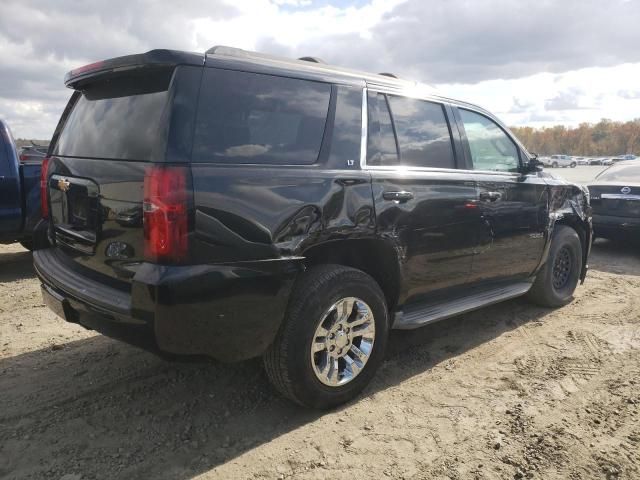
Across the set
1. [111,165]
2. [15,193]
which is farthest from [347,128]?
[15,193]

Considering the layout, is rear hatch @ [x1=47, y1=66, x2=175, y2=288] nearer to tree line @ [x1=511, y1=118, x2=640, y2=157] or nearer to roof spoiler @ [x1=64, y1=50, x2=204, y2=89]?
roof spoiler @ [x1=64, y1=50, x2=204, y2=89]

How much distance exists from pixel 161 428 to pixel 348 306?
1.25 meters

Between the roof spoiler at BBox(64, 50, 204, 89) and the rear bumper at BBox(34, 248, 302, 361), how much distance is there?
38.8 inches

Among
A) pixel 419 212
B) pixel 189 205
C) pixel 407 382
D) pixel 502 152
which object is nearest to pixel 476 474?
pixel 407 382

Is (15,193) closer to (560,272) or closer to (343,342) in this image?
(343,342)

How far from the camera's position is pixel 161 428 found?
2859 mm

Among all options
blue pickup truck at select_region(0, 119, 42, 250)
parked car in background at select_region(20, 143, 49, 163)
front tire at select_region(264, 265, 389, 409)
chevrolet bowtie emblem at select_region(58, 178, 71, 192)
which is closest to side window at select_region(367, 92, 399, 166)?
front tire at select_region(264, 265, 389, 409)

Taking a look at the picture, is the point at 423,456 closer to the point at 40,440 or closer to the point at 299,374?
the point at 299,374

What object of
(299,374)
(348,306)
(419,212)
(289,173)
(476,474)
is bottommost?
(476,474)

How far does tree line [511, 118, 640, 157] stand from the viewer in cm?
9825

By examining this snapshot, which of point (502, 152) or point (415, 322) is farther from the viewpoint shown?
point (502, 152)

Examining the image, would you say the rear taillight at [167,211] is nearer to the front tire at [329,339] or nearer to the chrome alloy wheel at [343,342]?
the front tire at [329,339]

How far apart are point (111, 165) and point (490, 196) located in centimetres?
278

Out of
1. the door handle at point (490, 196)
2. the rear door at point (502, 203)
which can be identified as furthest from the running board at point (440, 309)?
the door handle at point (490, 196)
